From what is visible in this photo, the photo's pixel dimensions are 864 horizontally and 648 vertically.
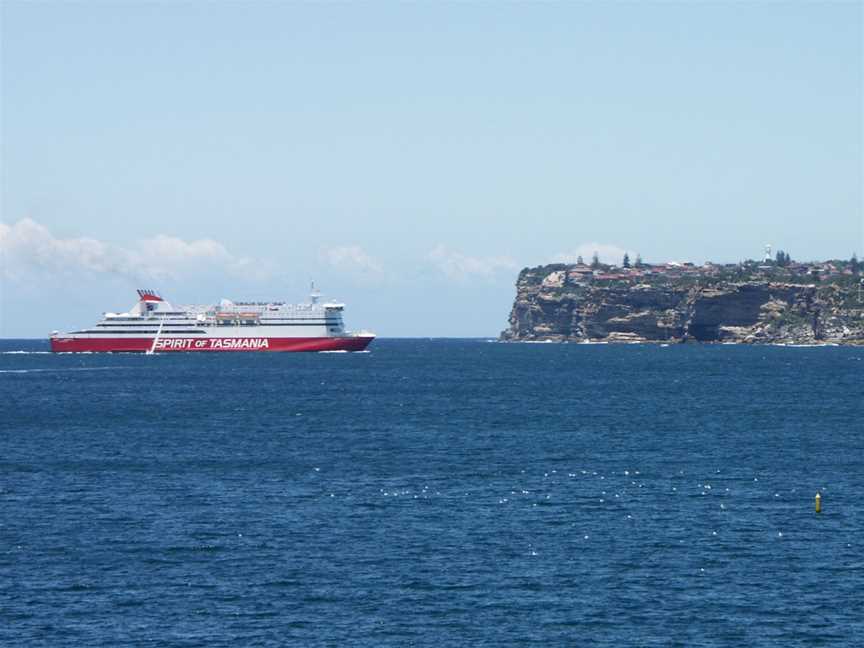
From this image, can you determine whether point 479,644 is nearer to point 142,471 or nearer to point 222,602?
point 222,602

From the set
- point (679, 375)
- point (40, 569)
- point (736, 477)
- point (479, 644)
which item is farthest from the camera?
point (679, 375)

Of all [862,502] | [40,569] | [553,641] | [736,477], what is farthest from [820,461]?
[40,569]

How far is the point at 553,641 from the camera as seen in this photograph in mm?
41562

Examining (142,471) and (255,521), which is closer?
(255,521)

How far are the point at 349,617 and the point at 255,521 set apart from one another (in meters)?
17.0

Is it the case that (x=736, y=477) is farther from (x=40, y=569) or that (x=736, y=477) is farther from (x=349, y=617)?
(x=40, y=569)

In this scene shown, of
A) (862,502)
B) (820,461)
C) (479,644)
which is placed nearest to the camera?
(479,644)

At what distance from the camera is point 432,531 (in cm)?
5759

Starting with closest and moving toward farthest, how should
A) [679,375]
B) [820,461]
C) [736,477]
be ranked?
1. [736,477]
2. [820,461]
3. [679,375]

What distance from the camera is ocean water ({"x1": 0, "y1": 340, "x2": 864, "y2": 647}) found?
43.5m

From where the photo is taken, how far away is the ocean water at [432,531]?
1711 inches

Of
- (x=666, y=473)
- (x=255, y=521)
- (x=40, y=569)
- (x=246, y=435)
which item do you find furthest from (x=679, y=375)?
(x=40, y=569)

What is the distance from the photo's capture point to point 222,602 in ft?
150

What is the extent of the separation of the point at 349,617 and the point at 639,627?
10016 mm
